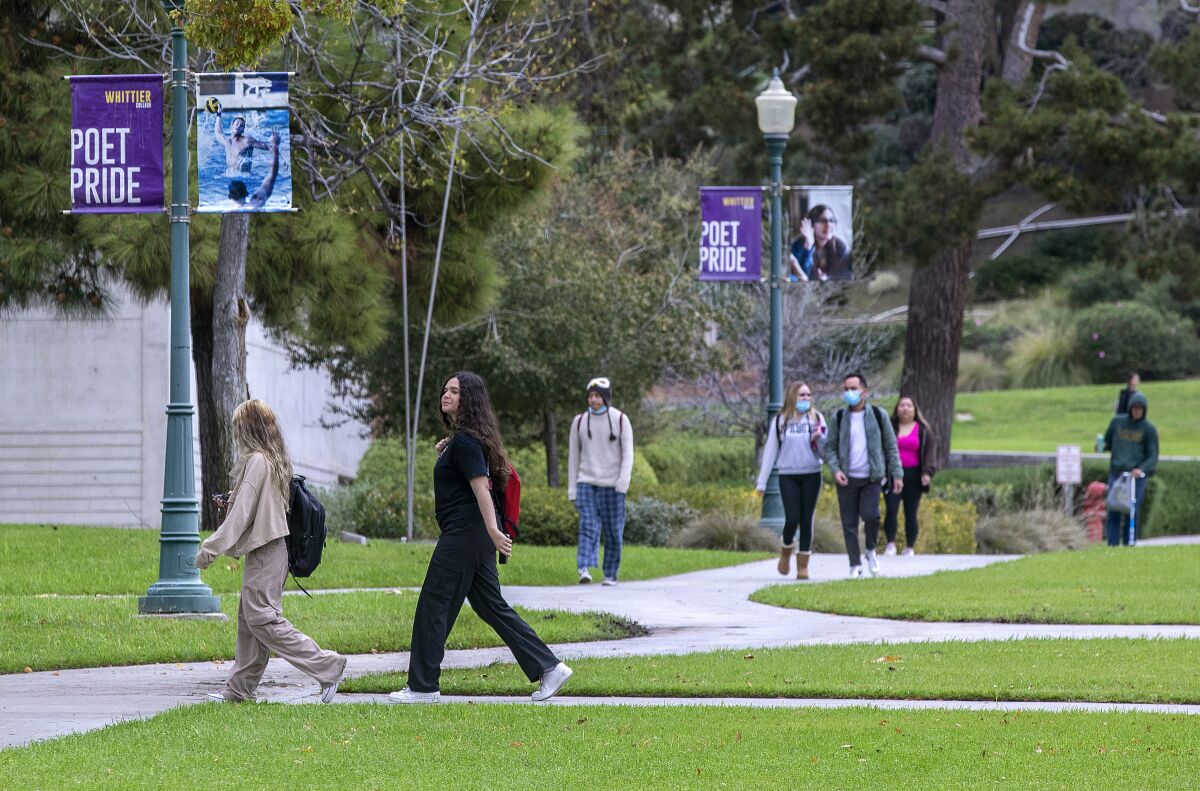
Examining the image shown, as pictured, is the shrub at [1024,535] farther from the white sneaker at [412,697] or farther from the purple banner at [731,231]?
the white sneaker at [412,697]

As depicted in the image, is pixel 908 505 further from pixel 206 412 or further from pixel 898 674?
pixel 898 674

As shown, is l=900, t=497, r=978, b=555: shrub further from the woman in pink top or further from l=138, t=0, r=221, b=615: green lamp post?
l=138, t=0, r=221, b=615: green lamp post

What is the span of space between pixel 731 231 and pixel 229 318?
690 centimetres

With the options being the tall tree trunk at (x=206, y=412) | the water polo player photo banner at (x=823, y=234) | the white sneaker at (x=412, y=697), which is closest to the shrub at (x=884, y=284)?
the water polo player photo banner at (x=823, y=234)

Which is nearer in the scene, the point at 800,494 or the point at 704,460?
the point at 800,494

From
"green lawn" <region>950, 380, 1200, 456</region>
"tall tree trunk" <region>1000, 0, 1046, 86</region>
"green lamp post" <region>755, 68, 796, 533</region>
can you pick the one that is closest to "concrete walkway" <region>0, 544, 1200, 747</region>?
"green lamp post" <region>755, 68, 796, 533</region>

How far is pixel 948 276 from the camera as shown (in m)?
27.3

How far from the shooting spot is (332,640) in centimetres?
1080

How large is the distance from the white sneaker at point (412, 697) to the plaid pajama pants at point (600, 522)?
5.87 meters

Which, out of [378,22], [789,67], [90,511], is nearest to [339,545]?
[378,22]

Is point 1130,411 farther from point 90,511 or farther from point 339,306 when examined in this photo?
point 90,511

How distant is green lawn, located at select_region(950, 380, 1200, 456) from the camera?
38222 mm

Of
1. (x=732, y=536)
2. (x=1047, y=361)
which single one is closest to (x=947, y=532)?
(x=732, y=536)

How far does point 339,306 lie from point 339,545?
282 cm
